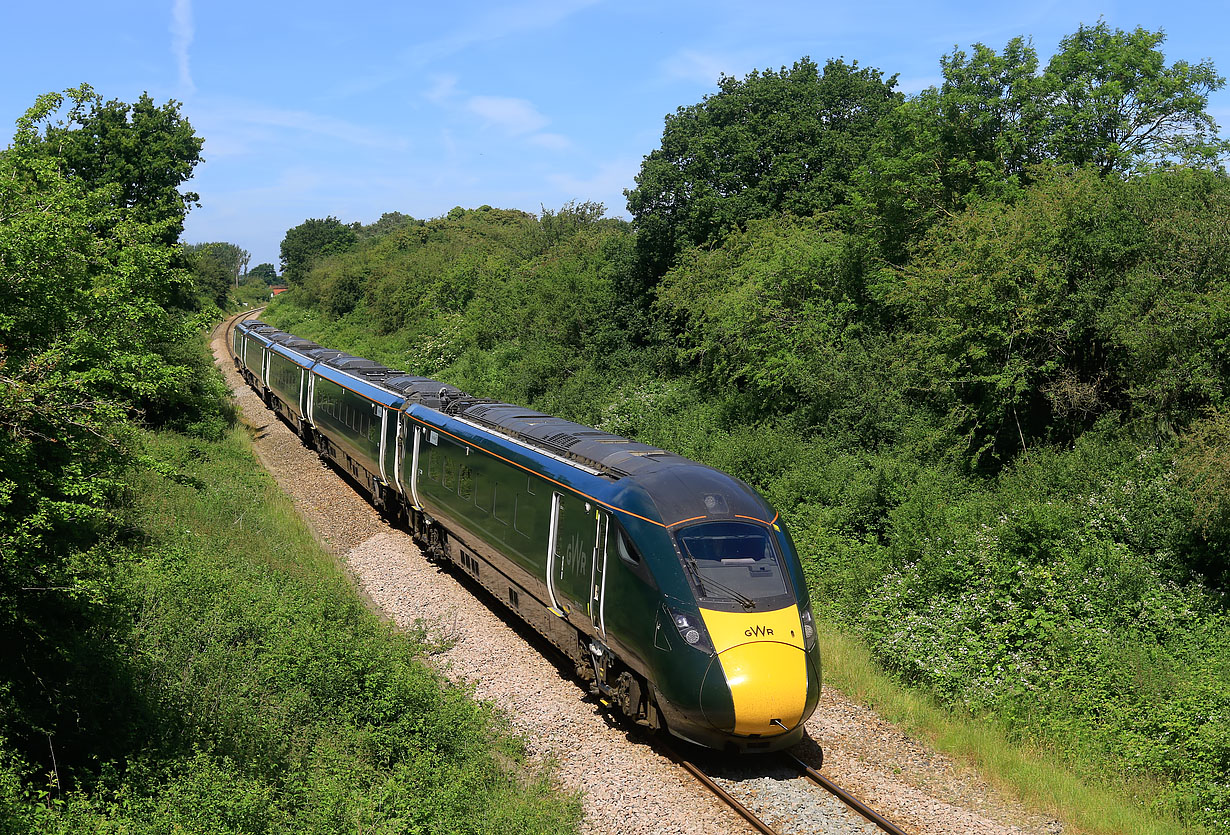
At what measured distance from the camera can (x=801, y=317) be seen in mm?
21234

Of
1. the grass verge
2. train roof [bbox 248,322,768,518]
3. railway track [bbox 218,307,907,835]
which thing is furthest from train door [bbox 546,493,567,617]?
the grass verge

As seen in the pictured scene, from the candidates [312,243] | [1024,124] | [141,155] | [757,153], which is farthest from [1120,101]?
[312,243]

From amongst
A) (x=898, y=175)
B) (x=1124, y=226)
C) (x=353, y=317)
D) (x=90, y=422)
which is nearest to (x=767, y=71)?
(x=898, y=175)

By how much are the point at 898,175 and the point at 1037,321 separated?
7.01 meters

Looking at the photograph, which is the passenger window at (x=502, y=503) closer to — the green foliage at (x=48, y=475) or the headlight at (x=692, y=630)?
the headlight at (x=692, y=630)

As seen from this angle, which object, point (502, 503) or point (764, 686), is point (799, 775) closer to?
point (764, 686)

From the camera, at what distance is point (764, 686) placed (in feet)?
29.2

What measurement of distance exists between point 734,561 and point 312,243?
10058 cm

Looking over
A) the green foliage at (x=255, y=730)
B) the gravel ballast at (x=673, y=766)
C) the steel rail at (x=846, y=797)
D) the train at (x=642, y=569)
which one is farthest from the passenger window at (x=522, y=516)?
the steel rail at (x=846, y=797)

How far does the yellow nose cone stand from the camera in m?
8.86

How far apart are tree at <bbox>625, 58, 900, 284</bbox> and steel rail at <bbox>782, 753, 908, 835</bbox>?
1858cm

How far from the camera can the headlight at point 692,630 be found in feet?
29.6

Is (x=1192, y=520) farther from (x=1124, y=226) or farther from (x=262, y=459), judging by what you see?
(x=262, y=459)

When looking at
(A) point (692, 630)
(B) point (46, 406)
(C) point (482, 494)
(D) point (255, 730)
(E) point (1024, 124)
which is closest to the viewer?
(B) point (46, 406)
